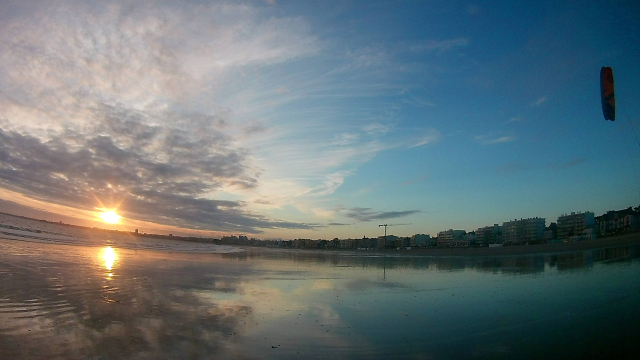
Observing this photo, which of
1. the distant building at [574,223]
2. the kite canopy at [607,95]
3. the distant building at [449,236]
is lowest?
the distant building at [449,236]

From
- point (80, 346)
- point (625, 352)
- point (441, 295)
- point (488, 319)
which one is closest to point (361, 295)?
point (441, 295)

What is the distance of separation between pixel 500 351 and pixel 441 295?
754cm

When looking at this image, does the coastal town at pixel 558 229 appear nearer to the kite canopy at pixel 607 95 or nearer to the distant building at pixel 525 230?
the distant building at pixel 525 230

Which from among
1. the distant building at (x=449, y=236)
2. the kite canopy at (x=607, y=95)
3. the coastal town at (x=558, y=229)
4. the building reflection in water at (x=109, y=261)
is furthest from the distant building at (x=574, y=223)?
the building reflection in water at (x=109, y=261)

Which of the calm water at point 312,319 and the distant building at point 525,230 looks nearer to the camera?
the calm water at point 312,319

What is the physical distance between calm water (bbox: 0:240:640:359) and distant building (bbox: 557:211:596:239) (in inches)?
3961

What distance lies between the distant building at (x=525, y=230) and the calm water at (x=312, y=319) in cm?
12642

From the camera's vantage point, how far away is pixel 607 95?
1402cm

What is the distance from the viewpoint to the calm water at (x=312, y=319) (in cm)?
757

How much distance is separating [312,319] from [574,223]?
128892mm

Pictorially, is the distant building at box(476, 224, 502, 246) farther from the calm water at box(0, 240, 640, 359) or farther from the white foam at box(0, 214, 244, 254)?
the calm water at box(0, 240, 640, 359)

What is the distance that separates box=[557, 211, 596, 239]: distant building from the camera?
96.2 meters

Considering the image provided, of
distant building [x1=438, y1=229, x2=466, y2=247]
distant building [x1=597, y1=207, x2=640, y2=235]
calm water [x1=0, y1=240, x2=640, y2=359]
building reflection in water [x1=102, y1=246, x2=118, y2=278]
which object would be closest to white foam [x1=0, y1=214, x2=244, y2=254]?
building reflection in water [x1=102, y1=246, x2=118, y2=278]

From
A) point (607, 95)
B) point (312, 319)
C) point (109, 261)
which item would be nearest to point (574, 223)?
point (607, 95)
